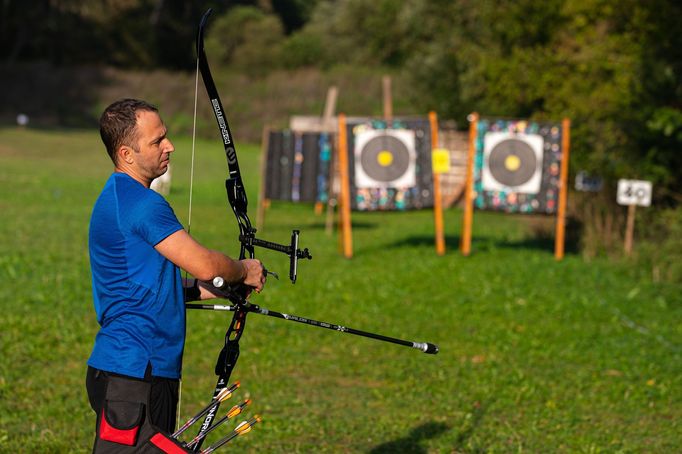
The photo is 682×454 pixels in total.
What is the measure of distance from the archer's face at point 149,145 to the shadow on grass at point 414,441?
299cm

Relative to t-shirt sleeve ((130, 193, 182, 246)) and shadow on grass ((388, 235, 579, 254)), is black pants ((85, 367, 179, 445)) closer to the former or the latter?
t-shirt sleeve ((130, 193, 182, 246))

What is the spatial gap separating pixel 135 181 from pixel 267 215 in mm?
17524

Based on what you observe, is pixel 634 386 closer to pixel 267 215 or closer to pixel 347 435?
pixel 347 435

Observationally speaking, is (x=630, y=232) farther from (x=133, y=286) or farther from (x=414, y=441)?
(x=133, y=286)

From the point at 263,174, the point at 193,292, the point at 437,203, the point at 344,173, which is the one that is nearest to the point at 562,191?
the point at 437,203

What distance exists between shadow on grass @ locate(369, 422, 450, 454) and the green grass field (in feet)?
0.05

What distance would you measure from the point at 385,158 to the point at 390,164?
14 cm

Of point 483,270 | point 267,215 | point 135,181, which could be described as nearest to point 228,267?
point 135,181

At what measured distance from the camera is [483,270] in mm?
13633

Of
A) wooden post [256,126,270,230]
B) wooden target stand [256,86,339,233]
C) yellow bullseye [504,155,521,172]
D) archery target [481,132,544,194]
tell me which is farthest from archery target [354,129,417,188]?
wooden post [256,126,270,230]

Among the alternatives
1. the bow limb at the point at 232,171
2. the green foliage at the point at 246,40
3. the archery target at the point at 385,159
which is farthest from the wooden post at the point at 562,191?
the green foliage at the point at 246,40

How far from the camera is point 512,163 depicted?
50.4 ft

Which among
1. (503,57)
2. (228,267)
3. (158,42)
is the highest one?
(158,42)

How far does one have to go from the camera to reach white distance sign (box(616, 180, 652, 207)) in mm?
14141
